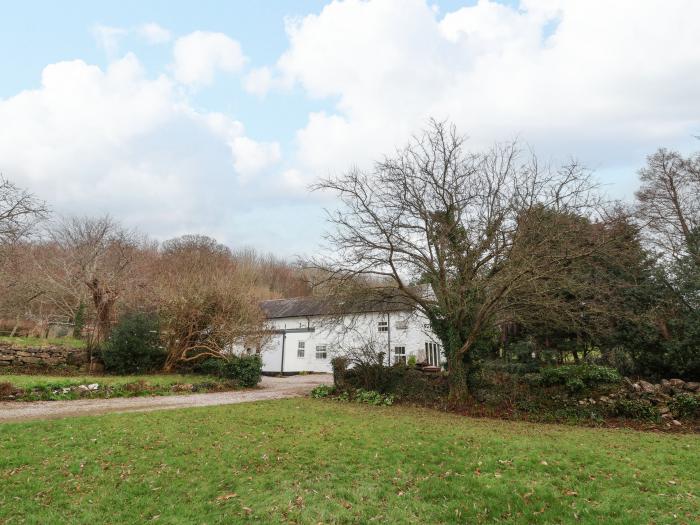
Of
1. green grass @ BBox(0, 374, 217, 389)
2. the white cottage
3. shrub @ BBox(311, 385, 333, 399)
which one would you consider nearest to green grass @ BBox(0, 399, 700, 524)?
green grass @ BBox(0, 374, 217, 389)

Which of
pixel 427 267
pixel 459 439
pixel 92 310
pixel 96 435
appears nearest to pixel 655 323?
pixel 427 267

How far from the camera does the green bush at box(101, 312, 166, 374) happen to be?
63.4 ft

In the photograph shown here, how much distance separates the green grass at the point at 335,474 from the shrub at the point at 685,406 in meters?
2.28

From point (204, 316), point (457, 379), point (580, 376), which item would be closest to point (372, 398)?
point (457, 379)

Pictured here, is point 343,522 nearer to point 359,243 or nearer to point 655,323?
point 359,243

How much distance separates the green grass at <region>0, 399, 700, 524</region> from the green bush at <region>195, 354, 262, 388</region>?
9208mm

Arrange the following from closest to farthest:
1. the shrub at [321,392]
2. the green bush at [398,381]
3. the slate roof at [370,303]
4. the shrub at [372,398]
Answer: the slate roof at [370,303], the green bush at [398,381], the shrub at [372,398], the shrub at [321,392]

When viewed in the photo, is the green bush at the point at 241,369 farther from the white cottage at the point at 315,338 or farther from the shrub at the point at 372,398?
the shrub at the point at 372,398

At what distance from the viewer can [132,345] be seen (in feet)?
63.9

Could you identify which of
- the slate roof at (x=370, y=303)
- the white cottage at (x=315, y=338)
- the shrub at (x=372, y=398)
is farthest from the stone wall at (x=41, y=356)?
the shrub at (x=372, y=398)

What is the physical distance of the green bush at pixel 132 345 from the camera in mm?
19312

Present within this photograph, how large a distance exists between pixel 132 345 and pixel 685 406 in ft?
68.4

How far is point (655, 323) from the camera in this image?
15031mm

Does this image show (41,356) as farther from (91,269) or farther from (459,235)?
(459,235)
